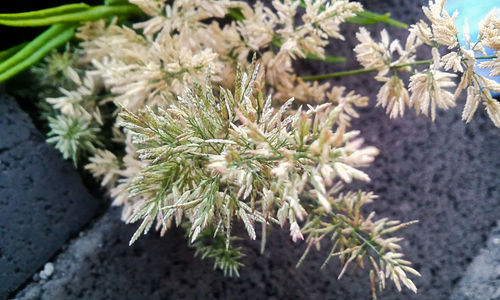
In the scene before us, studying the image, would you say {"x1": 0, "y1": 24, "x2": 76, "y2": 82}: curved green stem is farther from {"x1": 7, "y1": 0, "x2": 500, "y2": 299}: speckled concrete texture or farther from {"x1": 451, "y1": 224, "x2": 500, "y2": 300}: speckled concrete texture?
{"x1": 451, "y1": 224, "x2": 500, "y2": 300}: speckled concrete texture

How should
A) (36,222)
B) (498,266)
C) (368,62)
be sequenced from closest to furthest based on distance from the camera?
1. (368,62)
2. (498,266)
3. (36,222)

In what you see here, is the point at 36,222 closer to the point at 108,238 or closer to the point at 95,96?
the point at 108,238

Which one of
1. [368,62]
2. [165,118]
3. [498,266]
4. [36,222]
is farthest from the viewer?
[36,222]

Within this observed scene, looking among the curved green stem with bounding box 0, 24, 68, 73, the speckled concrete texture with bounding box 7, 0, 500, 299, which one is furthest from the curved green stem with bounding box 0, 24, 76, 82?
the speckled concrete texture with bounding box 7, 0, 500, 299

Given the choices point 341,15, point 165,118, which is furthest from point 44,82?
point 341,15

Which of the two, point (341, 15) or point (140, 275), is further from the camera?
point (140, 275)

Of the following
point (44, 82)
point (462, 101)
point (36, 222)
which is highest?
point (462, 101)

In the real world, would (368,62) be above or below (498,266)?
above

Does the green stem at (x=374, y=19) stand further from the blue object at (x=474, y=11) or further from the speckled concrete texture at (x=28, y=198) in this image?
the speckled concrete texture at (x=28, y=198)
